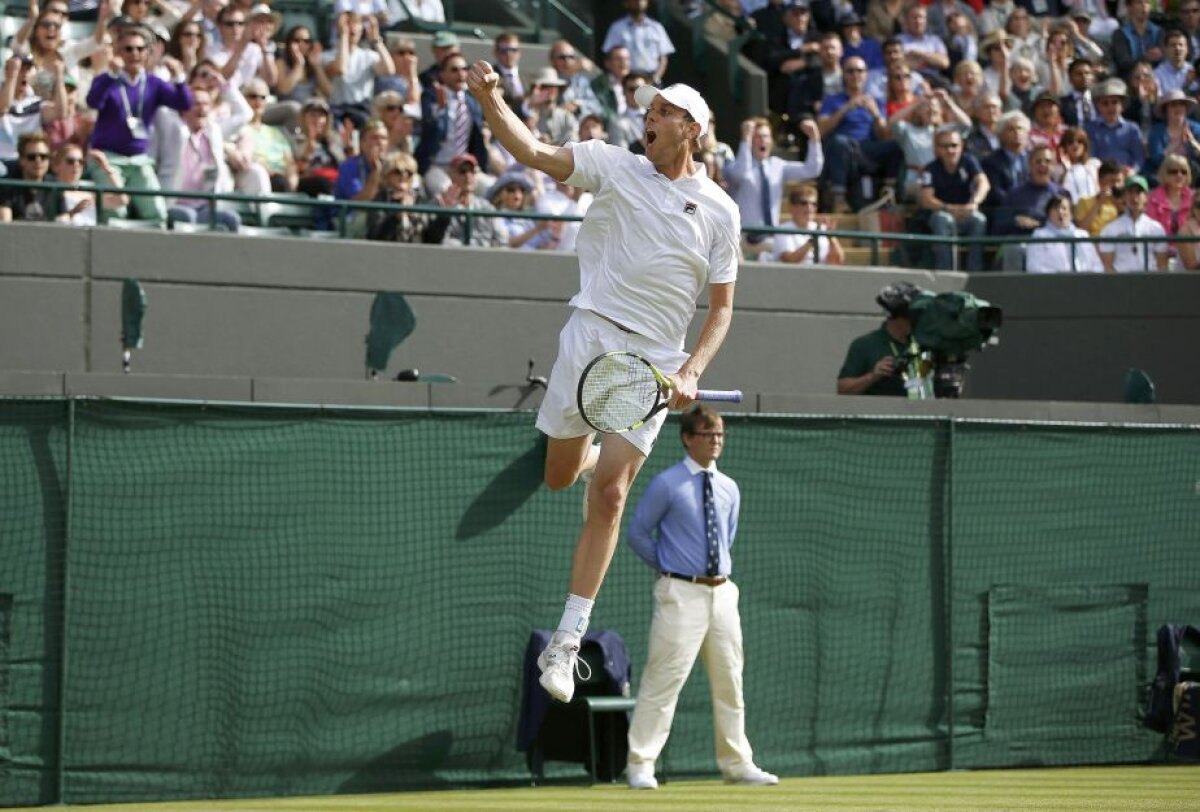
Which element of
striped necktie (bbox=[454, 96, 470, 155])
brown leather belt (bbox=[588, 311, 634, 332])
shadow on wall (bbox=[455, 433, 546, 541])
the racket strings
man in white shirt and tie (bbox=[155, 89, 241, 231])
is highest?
striped necktie (bbox=[454, 96, 470, 155])

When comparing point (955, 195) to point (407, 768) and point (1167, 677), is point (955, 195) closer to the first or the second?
point (1167, 677)

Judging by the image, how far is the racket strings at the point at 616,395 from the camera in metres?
8.33

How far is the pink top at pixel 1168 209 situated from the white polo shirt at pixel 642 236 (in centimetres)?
995

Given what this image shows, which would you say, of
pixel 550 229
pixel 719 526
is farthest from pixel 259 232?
pixel 719 526

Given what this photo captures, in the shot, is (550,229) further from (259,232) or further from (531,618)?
(531,618)

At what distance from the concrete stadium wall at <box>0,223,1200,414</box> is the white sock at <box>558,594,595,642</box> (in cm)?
375

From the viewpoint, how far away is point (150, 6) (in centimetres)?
1655

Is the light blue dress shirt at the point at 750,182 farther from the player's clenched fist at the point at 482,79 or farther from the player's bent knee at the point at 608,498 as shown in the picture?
the player's clenched fist at the point at 482,79

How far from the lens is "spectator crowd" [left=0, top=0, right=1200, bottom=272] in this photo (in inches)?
583

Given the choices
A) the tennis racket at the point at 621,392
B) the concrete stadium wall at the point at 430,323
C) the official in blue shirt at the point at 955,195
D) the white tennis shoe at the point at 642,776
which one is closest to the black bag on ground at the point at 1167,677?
the concrete stadium wall at the point at 430,323

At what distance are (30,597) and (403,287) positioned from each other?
15.6 feet

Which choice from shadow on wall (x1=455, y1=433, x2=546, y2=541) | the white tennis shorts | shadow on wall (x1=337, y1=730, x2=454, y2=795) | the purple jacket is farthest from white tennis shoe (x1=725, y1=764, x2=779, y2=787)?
the purple jacket

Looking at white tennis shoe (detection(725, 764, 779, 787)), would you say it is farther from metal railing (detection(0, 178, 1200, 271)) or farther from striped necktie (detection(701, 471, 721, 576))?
metal railing (detection(0, 178, 1200, 271))

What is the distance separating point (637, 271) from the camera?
857 centimetres
